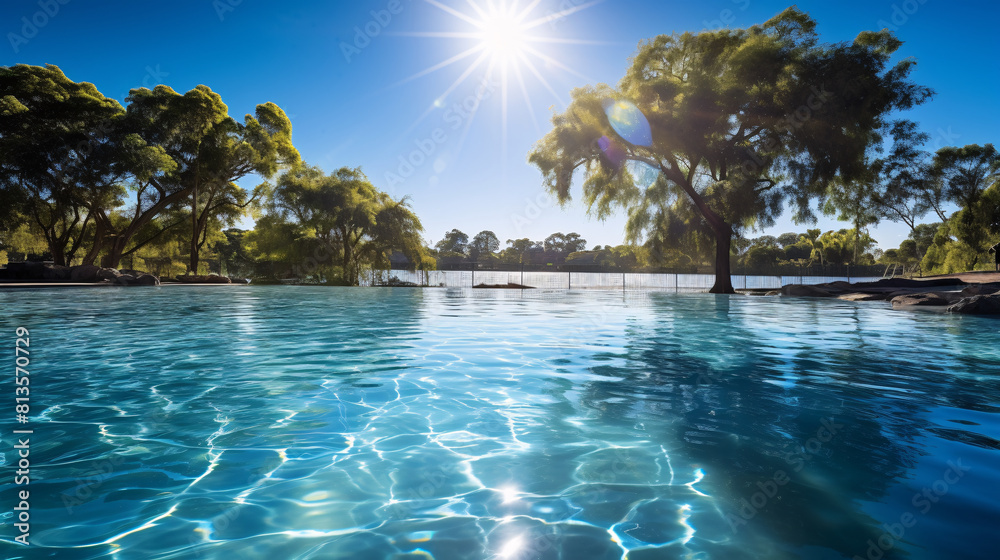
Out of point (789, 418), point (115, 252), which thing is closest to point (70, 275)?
point (115, 252)

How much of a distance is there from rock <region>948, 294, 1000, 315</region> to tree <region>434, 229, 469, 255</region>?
107 m

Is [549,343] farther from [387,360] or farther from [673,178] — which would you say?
[673,178]

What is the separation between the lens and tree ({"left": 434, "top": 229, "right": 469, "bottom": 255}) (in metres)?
118

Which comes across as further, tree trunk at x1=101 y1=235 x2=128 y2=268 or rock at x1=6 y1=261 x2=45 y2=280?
tree trunk at x1=101 y1=235 x2=128 y2=268

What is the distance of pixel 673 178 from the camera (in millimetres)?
23438

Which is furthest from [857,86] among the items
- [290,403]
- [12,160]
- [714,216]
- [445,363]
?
[12,160]

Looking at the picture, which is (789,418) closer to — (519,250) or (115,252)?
(115,252)

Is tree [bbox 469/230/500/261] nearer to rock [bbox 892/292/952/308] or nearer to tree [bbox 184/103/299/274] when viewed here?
tree [bbox 184/103/299/274]

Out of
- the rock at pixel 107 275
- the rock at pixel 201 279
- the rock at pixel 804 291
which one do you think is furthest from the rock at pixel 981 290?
the rock at pixel 107 275

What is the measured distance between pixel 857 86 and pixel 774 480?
23.6 m

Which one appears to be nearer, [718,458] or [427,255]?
[718,458]
